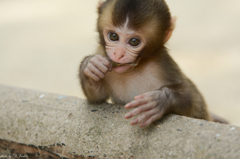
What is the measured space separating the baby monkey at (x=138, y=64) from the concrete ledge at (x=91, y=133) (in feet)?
0.56

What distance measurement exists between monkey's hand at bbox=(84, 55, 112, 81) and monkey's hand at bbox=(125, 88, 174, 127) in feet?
1.73

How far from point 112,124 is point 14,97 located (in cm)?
132

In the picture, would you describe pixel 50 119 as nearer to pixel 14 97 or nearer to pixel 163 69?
pixel 14 97

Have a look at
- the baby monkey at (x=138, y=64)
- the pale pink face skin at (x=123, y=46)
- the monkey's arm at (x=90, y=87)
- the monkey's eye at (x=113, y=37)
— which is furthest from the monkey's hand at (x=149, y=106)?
the monkey's arm at (x=90, y=87)

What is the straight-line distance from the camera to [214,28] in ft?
31.9

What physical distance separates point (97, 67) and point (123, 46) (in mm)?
316

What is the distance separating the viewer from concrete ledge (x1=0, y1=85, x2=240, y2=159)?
228 centimetres

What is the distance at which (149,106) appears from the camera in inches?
102

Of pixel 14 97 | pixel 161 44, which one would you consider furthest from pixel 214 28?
pixel 14 97

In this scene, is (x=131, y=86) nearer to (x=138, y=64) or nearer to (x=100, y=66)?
(x=138, y=64)

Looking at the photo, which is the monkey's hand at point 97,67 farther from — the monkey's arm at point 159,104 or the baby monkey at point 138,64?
the monkey's arm at point 159,104

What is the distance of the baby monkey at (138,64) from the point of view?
2820 millimetres

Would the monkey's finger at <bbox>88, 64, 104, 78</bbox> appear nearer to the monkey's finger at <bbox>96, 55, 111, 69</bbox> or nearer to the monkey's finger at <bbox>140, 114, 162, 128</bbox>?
the monkey's finger at <bbox>96, 55, 111, 69</bbox>

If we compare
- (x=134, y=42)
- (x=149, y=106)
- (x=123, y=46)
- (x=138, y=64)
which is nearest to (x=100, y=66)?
(x=123, y=46)
